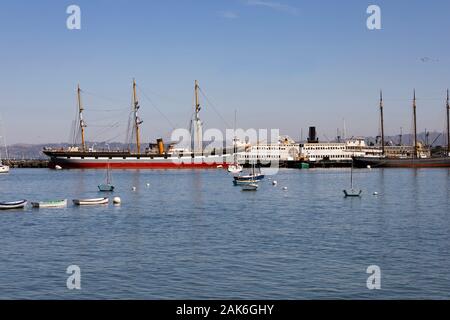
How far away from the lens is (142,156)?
160 metres

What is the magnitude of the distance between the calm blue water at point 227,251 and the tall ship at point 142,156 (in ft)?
343

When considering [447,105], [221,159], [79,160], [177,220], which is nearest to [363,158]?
[447,105]

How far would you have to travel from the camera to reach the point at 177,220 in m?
45.5

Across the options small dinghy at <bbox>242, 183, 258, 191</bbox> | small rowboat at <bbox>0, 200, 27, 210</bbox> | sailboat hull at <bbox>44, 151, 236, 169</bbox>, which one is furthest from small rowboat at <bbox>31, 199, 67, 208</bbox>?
sailboat hull at <bbox>44, 151, 236, 169</bbox>

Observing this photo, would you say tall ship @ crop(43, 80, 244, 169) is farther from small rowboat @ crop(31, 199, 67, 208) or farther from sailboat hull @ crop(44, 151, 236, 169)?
small rowboat @ crop(31, 199, 67, 208)

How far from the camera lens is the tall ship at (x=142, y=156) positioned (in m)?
158

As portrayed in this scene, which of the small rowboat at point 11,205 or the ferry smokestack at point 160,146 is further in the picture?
the ferry smokestack at point 160,146

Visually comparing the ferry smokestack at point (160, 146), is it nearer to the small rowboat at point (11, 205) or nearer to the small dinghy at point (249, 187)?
the small dinghy at point (249, 187)

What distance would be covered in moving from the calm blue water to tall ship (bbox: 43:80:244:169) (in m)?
→ 105

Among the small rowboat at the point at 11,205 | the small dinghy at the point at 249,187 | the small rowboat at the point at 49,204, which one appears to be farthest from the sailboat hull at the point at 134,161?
the small rowboat at the point at 11,205

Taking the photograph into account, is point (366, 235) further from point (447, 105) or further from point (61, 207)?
point (447, 105)

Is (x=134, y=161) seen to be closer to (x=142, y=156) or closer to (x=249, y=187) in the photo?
(x=142, y=156)

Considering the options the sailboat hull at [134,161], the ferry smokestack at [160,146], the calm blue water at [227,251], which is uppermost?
the ferry smokestack at [160,146]

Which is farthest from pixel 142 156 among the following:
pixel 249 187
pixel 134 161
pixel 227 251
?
pixel 227 251
